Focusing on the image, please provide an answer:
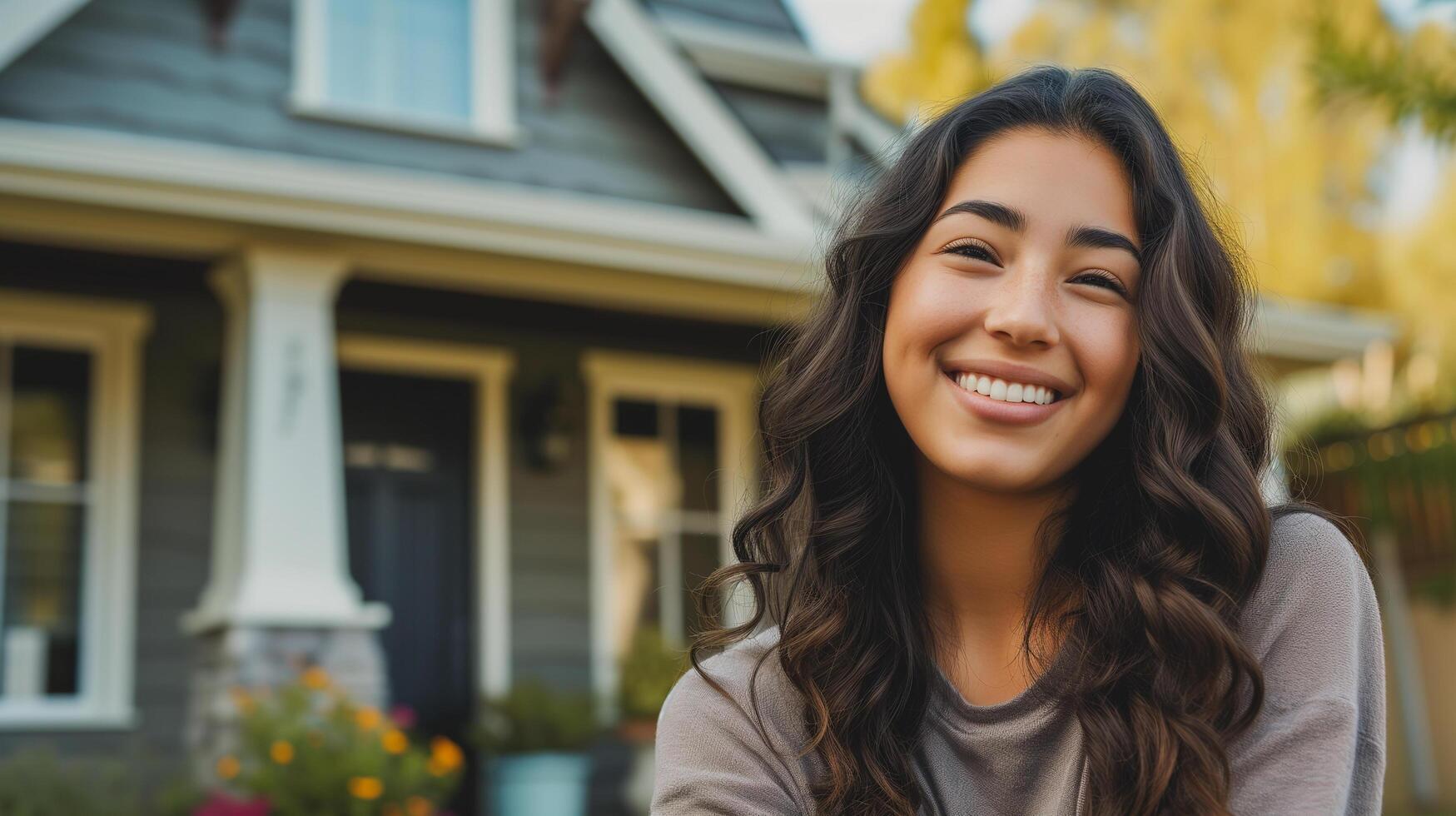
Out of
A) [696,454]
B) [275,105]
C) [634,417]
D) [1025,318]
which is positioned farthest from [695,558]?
[1025,318]

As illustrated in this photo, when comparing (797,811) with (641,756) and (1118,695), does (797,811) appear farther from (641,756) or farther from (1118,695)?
(641,756)

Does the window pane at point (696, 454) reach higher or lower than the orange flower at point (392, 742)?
higher

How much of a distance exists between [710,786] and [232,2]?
6178 millimetres

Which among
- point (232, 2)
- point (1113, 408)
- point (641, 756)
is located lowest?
point (641, 756)

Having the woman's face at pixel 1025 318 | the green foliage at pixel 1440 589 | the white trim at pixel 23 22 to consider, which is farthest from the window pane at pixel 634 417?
the woman's face at pixel 1025 318

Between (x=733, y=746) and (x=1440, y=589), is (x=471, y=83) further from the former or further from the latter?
(x=733, y=746)

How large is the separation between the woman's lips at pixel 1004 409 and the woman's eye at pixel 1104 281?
120 mm

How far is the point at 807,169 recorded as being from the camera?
8.94 metres

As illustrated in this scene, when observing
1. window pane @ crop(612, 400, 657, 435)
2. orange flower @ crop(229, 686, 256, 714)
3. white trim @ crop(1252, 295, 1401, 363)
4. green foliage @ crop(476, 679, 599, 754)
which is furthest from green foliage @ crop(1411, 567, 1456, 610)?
orange flower @ crop(229, 686, 256, 714)

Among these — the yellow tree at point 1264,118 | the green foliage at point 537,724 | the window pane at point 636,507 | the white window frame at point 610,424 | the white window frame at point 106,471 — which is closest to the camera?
the white window frame at point 106,471

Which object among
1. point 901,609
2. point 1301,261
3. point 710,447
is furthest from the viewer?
point 1301,261

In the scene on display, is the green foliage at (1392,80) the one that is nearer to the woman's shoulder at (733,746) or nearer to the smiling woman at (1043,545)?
the smiling woman at (1043,545)

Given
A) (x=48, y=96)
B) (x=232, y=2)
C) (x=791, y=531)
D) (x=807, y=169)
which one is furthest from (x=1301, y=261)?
(x=791, y=531)

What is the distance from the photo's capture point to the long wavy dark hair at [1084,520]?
1.33m
